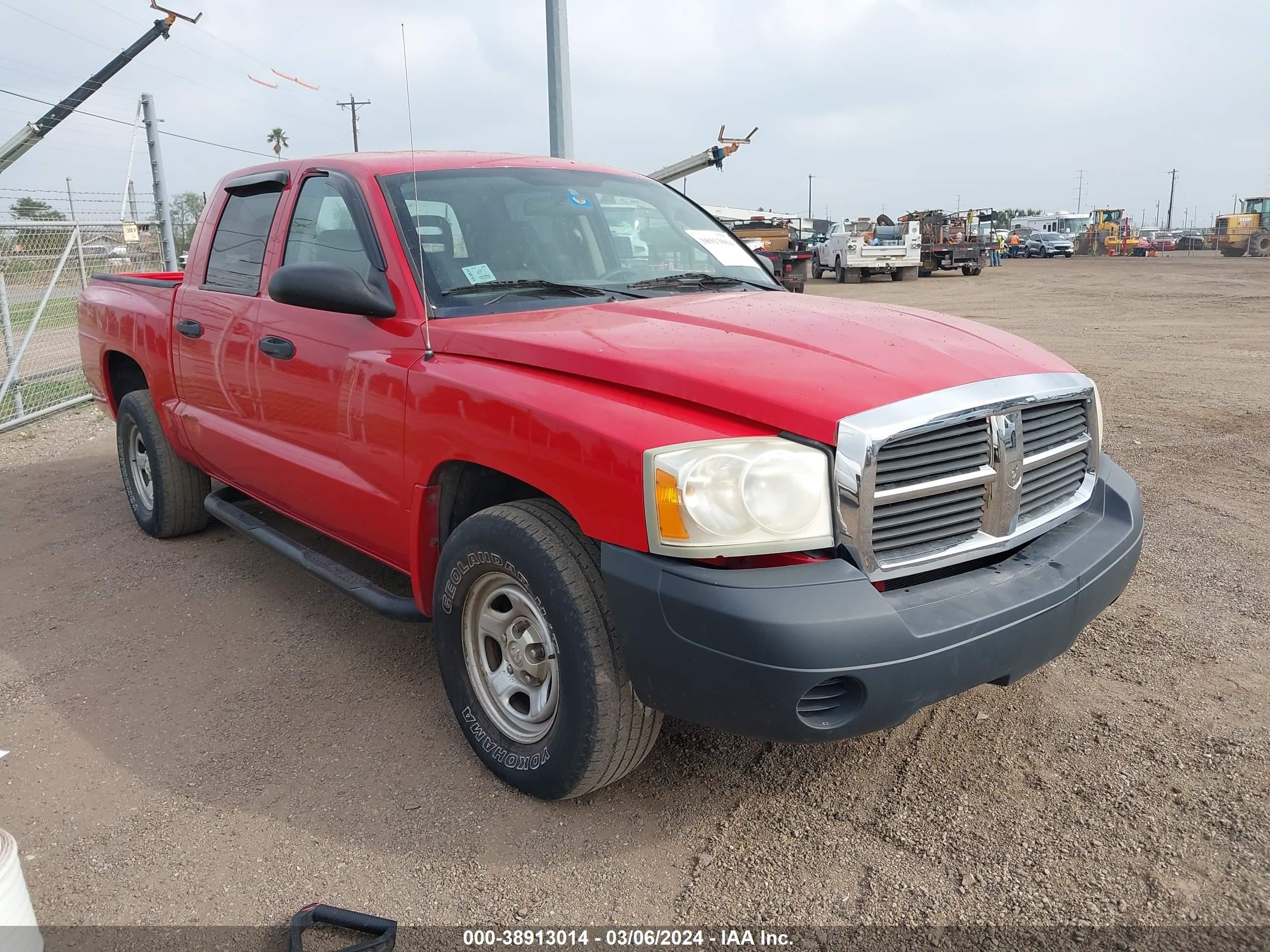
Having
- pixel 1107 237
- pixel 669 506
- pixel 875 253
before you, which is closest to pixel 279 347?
pixel 669 506

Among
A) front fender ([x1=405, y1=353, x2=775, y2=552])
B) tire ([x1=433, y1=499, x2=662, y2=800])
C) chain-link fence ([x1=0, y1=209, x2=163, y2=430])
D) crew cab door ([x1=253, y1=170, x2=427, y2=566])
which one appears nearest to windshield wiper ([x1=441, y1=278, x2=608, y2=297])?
crew cab door ([x1=253, y1=170, x2=427, y2=566])

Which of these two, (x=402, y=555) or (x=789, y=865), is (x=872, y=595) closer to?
(x=789, y=865)

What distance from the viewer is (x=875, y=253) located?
28641mm

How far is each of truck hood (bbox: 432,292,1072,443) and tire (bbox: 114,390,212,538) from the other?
279 cm

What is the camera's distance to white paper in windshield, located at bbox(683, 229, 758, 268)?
392cm

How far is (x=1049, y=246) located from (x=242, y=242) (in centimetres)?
5433

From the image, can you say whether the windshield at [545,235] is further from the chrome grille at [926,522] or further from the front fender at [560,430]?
the chrome grille at [926,522]

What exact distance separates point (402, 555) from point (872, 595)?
167 cm

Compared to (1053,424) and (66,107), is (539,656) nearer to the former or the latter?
(1053,424)

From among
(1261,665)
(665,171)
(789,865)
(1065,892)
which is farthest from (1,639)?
(665,171)

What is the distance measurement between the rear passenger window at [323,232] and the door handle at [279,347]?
0.31 meters

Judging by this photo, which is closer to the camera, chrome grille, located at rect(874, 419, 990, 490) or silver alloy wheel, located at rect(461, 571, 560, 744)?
chrome grille, located at rect(874, 419, 990, 490)

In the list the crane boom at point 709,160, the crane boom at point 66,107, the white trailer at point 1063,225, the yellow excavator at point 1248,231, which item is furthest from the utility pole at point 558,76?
the white trailer at point 1063,225

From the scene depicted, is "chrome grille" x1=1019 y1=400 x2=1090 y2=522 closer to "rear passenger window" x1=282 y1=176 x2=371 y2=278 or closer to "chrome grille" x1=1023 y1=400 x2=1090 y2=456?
"chrome grille" x1=1023 y1=400 x2=1090 y2=456
